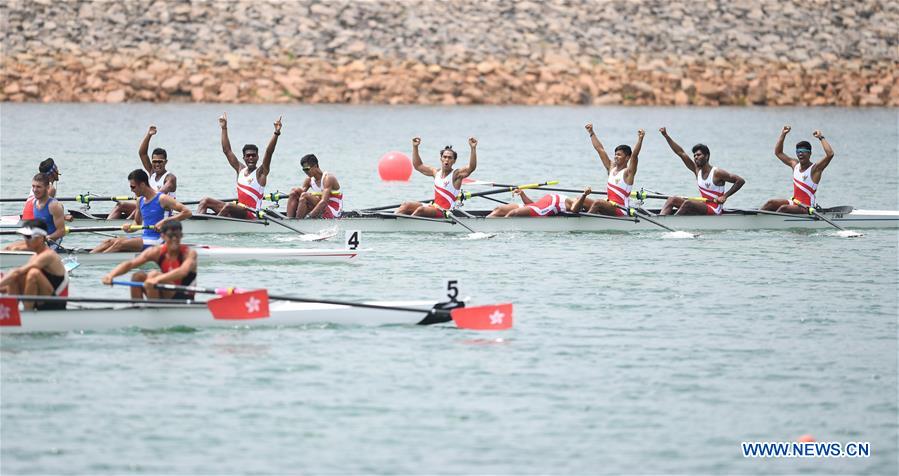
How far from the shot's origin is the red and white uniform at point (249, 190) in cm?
2266

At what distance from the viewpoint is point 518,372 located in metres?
15.0

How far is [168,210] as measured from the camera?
63.3 ft

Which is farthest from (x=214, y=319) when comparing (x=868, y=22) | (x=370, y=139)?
(x=868, y=22)

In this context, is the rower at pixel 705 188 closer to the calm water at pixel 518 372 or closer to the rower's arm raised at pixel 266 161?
the calm water at pixel 518 372

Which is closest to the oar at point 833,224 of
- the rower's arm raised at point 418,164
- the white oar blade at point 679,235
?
the white oar blade at point 679,235

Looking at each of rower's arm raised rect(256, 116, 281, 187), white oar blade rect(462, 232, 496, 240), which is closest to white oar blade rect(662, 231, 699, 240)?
white oar blade rect(462, 232, 496, 240)

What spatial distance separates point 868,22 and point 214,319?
56072mm

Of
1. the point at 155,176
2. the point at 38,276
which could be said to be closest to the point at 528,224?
the point at 155,176

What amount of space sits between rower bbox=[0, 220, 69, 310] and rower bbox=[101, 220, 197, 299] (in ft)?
1.84

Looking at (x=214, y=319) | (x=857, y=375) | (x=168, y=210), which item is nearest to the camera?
(x=857, y=375)

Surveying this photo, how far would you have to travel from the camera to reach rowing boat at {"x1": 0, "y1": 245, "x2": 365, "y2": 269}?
63.9 feet

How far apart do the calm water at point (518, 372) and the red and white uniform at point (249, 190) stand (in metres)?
0.76

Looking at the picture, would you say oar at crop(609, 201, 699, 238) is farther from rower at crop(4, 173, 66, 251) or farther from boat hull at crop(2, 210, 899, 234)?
rower at crop(4, 173, 66, 251)

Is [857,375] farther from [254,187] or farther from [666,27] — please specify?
[666,27]
